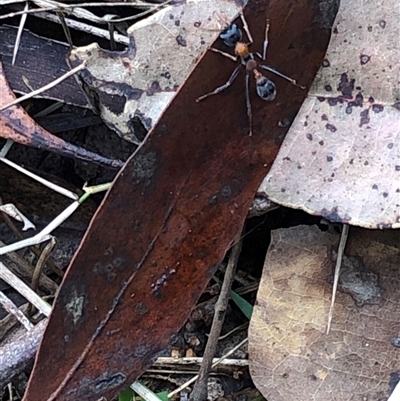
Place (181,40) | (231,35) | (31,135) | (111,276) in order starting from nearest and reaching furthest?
(231,35) → (111,276) → (181,40) → (31,135)

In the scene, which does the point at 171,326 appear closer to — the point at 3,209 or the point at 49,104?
the point at 3,209

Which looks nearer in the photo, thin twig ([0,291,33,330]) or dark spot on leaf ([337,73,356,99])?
dark spot on leaf ([337,73,356,99])

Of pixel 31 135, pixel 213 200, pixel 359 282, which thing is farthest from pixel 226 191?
pixel 31 135

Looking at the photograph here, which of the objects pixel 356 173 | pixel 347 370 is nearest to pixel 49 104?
pixel 356 173

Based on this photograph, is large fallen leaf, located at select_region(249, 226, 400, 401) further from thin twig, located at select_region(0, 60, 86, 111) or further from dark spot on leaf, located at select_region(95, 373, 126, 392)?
thin twig, located at select_region(0, 60, 86, 111)

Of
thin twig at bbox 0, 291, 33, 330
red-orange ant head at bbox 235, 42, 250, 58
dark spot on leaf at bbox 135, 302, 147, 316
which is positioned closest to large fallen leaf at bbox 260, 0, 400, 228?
red-orange ant head at bbox 235, 42, 250, 58

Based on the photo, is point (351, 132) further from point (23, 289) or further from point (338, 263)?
point (23, 289)
